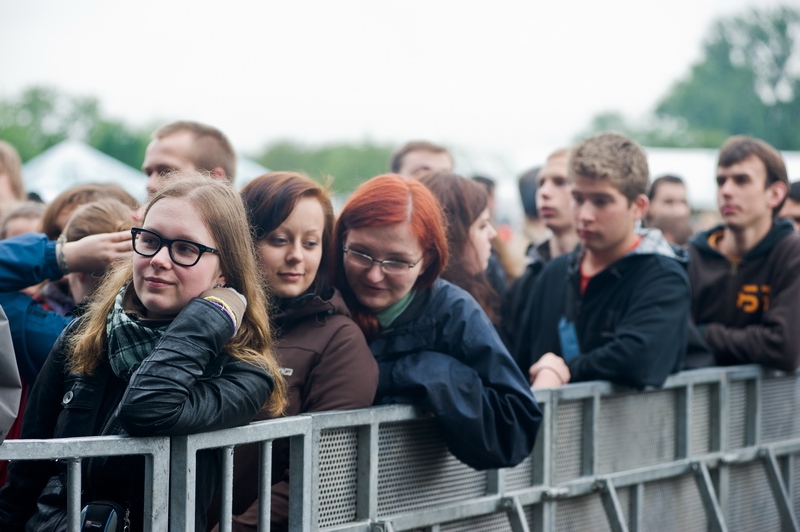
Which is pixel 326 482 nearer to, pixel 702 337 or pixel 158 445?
pixel 158 445

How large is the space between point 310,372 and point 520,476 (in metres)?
1.15

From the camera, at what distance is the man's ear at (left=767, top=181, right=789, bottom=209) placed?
5.92m

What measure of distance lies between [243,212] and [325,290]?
0.68 m

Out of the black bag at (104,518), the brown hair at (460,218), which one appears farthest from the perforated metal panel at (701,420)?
the black bag at (104,518)

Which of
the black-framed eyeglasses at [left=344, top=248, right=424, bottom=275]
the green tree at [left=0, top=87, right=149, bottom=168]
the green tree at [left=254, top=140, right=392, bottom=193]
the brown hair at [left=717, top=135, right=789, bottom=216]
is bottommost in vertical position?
the green tree at [left=254, top=140, right=392, bottom=193]

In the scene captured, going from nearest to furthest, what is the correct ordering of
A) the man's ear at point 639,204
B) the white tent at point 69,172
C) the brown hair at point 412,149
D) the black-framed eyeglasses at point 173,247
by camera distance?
the black-framed eyeglasses at point 173,247 < the man's ear at point 639,204 < the brown hair at point 412,149 < the white tent at point 69,172

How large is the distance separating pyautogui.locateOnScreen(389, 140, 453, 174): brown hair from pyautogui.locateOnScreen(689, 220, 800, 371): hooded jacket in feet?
6.45

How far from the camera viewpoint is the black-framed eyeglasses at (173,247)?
2830 mm

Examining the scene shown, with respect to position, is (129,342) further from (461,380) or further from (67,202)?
(67,202)

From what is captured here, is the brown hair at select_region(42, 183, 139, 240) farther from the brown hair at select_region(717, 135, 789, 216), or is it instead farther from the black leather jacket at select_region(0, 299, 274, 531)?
the brown hair at select_region(717, 135, 789, 216)

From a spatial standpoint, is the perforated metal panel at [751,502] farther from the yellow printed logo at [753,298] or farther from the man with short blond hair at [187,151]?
the man with short blond hair at [187,151]

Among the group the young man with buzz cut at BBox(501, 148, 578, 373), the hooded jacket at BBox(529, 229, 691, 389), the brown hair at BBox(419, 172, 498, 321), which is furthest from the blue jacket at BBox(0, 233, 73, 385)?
the young man with buzz cut at BBox(501, 148, 578, 373)

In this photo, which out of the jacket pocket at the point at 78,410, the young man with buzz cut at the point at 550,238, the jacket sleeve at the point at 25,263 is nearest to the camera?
the jacket pocket at the point at 78,410

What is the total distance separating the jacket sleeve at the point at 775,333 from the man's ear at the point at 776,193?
37cm
